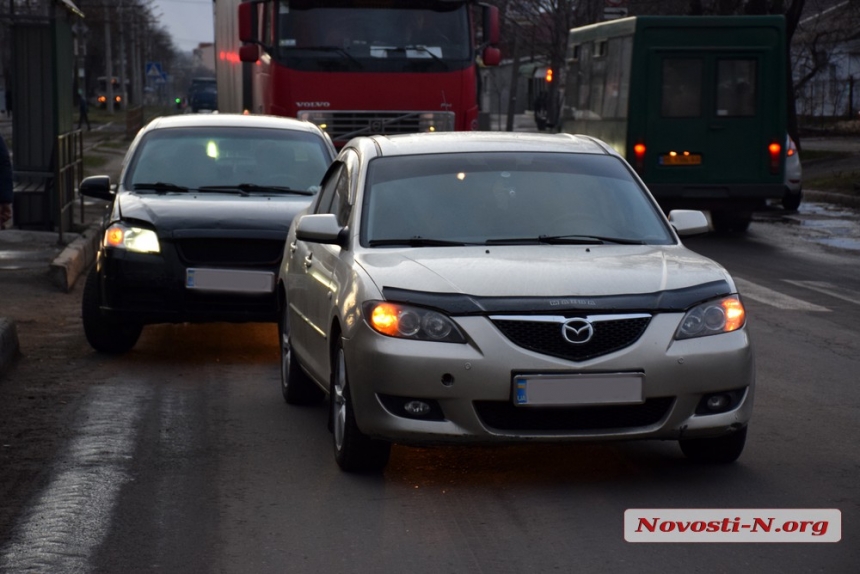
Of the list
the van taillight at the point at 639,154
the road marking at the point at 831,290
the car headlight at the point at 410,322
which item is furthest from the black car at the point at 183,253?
the van taillight at the point at 639,154

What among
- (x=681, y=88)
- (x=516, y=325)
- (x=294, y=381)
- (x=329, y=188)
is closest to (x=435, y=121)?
(x=681, y=88)

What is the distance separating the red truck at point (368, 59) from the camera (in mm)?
17281

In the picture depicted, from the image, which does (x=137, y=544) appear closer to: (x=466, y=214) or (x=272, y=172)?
(x=466, y=214)

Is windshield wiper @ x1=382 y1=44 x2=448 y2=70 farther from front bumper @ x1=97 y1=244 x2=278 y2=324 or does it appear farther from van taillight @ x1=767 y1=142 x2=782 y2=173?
front bumper @ x1=97 y1=244 x2=278 y2=324

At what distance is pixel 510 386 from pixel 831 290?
883cm

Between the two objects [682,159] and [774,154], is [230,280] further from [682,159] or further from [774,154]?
[774,154]

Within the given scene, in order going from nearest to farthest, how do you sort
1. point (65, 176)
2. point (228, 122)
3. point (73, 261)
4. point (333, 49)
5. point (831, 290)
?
point (228, 122) → point (831, 290) → point (73, 261) → point (65, 176) → point (333, 49)

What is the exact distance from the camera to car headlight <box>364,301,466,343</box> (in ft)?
19.9

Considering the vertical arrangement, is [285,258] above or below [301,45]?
below

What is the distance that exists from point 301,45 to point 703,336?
11.8 m

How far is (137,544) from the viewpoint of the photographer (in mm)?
5434

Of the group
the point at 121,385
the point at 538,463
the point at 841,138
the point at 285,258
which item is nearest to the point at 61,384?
the point at 121,385

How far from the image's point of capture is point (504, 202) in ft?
23.5

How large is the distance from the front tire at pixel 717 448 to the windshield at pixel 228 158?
4956mm
